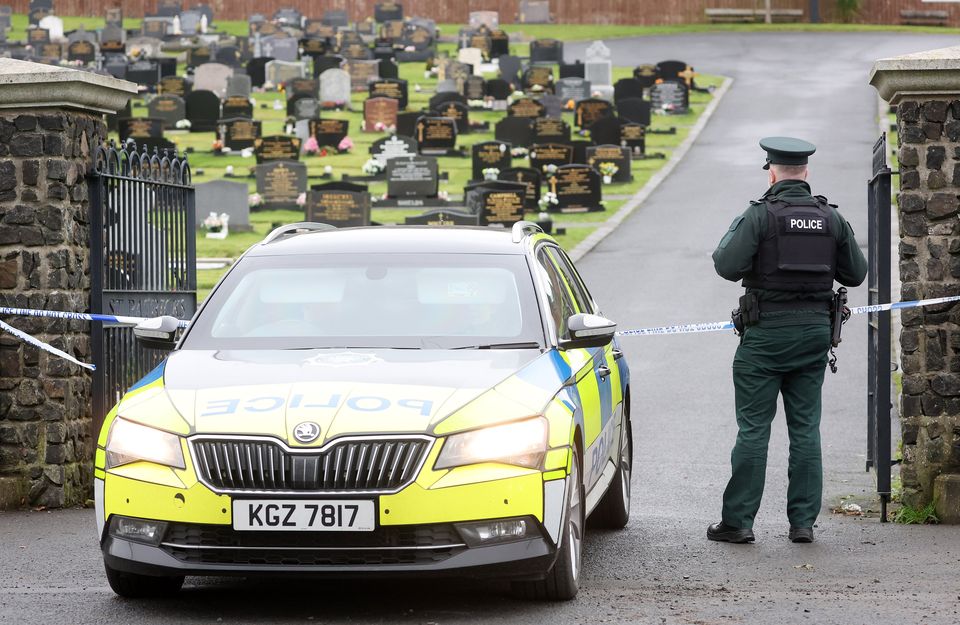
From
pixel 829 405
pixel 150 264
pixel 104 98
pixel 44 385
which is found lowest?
pixel 829 405

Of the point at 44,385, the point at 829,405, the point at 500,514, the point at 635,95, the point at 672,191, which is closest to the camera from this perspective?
the point at 500,514

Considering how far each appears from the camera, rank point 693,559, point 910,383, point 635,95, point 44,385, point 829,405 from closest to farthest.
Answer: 1. point 693,559
2. point 910,383
3. point 44,385
4. point 829,405
5. point 635,95

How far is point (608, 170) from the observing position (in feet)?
102

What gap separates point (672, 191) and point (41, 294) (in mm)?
21415

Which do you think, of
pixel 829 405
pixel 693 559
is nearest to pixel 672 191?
pixel 829 405

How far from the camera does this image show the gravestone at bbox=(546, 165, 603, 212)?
90.2 ft

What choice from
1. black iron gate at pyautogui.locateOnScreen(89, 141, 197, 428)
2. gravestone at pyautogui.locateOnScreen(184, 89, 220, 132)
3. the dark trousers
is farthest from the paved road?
gravestone at pyautogui.locateOnScreen(184, 89, 220, 132)

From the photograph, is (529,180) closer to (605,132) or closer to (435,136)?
(435,136)

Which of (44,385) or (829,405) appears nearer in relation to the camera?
(44,385)

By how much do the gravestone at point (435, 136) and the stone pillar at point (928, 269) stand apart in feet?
83.7

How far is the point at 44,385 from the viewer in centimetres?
908

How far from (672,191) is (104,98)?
21081 millimetres

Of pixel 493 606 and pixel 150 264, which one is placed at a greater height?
pixel 150 264

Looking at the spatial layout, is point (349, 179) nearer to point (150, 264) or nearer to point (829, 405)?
point (829, 405)
